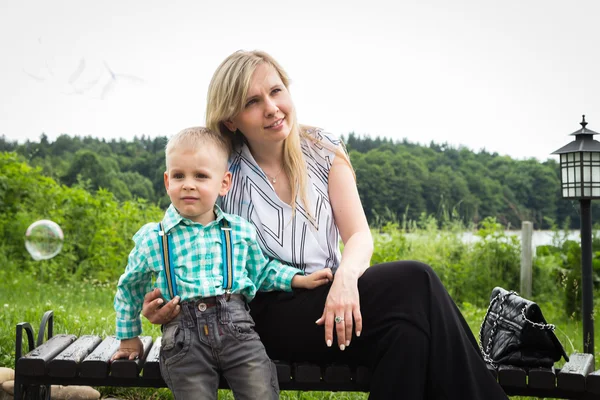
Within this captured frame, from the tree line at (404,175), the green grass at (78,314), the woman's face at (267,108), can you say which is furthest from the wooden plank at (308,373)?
the tree line at (404,175)

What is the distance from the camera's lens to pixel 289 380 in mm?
2191

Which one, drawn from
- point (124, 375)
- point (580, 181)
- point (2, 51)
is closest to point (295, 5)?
point (2, 51)

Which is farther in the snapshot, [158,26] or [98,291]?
[158,26]

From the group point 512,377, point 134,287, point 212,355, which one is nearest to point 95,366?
point 134,287

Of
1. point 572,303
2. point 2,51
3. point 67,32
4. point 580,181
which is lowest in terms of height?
point 572,303

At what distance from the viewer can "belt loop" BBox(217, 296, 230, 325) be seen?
208 centimetres

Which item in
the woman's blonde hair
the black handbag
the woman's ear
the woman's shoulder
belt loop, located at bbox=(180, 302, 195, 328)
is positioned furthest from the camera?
the woman's shoulder

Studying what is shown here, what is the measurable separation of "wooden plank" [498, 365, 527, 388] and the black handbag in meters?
0.07

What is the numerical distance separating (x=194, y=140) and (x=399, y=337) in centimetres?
85


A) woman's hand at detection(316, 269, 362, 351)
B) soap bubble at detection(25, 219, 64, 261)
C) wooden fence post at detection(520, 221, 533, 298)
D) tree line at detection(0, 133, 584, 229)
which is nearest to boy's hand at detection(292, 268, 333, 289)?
woman's hand at detection(316, 269, 362, 351)

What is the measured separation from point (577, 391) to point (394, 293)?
2.04 feet

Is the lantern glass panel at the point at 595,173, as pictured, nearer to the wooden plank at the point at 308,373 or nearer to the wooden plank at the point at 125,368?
the wooden plank at the point at 308,373

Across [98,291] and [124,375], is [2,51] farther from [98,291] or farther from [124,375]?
[124,375]

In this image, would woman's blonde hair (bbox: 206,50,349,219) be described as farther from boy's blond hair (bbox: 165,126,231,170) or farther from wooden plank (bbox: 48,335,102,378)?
wooden plank (bbox: 48,335,102,378)
